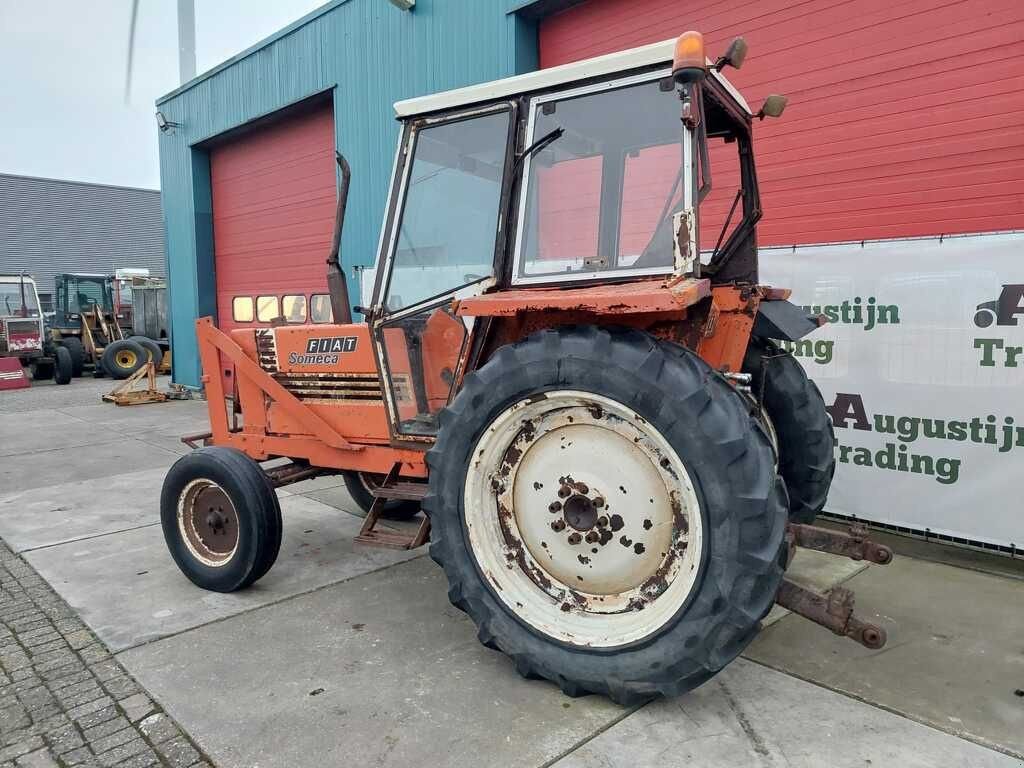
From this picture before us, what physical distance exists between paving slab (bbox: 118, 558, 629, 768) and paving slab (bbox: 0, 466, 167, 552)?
2286 mm

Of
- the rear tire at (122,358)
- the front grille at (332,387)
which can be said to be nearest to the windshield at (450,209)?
the front grille at (332,387)

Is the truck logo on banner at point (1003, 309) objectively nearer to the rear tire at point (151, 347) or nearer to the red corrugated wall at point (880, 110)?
the red corrugated wall at point (880, 110)

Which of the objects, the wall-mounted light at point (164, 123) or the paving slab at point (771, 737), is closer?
the paving slab at point (771, 737)

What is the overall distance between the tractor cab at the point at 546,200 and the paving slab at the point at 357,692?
1.00 meters

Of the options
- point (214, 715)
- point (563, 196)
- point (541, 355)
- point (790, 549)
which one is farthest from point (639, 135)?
point (214, 715)

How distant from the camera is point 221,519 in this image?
3.91m

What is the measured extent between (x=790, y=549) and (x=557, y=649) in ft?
3.20

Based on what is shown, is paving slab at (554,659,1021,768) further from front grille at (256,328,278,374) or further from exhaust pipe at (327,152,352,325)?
front grille at (256,328,278,374)

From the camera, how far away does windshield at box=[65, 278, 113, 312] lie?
1925 cm

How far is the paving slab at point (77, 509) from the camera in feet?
16.6

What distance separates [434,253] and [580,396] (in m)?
1.18

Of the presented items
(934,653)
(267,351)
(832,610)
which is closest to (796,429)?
(934,653)

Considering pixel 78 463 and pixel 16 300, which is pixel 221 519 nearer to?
Result: pixel 78 463

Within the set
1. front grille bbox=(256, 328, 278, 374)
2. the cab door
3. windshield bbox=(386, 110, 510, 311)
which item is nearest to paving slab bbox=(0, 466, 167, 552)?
front grille bbox=(256, 328, 278, 374)
